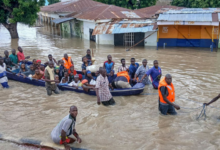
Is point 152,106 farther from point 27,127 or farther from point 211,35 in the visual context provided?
point 211,35

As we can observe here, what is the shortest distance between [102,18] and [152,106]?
12.9 m

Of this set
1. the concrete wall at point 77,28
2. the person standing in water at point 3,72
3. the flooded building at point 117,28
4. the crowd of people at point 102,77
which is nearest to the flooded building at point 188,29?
the flooded building at point 117,28

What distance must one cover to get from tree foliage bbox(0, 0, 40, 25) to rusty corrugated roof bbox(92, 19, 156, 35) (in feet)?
21.8

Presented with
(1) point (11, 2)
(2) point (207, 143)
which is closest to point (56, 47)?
(1) point (11, 2)

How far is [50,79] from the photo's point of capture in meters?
8.59

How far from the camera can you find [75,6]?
2894cm

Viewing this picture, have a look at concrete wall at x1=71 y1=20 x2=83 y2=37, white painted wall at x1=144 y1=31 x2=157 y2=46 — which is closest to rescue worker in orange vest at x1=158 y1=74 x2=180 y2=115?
white painted wall at x1=144 y1=31 x2=157 y2=46

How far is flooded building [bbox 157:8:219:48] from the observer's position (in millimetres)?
16500

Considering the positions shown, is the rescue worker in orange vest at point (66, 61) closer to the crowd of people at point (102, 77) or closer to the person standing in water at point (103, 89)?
the crowd of people at point (102, 77)

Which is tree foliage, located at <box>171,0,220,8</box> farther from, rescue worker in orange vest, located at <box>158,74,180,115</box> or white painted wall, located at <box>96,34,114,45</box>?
rescue worker in orange vest, located at <box>158,74,180,115</box>

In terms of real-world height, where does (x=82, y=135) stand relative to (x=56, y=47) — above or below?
below

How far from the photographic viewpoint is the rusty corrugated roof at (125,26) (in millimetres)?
17656

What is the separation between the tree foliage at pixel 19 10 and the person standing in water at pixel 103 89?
Answer: 15890 millimetres

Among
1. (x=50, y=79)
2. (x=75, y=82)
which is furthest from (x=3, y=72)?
(x=75, y=82)
